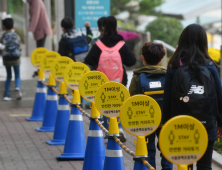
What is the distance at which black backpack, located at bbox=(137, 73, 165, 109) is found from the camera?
15.8ft

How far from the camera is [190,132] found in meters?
2.85

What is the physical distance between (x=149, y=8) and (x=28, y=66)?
21.7 meters

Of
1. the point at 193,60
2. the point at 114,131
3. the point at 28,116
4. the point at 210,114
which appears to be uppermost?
the point at 193,60

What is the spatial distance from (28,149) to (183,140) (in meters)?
4.36

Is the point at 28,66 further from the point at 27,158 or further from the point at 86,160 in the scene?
the point at 86,160

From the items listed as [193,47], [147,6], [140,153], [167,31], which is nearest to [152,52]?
[193,47]

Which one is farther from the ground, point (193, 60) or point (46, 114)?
point (193, 60)

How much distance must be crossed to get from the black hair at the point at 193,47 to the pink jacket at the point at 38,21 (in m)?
7.93

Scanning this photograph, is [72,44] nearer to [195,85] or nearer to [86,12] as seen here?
[86,12]

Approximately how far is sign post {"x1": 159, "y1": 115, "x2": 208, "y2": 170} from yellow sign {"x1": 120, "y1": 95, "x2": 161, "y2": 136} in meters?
0.78

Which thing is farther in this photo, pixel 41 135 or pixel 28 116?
pixel 28 116

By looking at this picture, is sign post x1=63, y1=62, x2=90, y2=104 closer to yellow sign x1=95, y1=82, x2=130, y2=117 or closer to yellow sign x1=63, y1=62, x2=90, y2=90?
yellow sign x1=63, y1=62, x2=90, y2=90

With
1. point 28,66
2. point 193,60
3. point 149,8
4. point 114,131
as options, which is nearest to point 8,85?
point 28,66

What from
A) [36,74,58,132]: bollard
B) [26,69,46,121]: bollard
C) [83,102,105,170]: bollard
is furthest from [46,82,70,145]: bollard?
[26,69,46,121]: bollard
